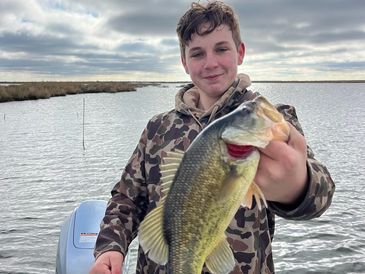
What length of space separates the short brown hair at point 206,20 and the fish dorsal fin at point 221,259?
170 cm

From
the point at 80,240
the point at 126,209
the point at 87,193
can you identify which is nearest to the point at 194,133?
the point at 126,209

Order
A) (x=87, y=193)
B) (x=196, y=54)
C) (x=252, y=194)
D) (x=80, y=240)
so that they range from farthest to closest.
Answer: (x=87, y=193) → (x=80, y=240) → (x=196, y=54) → (x=252, y=194)

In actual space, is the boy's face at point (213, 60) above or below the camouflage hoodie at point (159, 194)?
above

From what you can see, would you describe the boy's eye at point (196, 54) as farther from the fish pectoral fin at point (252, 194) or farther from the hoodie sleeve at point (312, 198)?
the fish pectoral fin at point (252, 194)

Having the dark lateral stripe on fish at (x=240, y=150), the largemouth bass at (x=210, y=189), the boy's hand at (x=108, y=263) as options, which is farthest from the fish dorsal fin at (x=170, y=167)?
the boy's hand at (x=108, y=263)

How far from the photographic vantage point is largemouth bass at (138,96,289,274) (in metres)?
2.21

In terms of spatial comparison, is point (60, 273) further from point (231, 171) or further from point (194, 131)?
point (231, 171)

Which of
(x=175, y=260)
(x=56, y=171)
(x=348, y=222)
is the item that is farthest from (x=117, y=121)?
(x=175, y=260)

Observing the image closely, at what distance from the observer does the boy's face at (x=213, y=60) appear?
341 cm

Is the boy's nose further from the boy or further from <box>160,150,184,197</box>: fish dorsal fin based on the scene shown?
<box>160,150,184,197</box>: fish dorsal fin

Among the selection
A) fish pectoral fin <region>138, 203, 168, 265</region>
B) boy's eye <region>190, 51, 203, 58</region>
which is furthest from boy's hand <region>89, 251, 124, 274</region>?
boy's eye <region>190, 51, 203, 58</region>

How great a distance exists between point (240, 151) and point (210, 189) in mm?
267

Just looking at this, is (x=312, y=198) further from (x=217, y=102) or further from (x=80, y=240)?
(x=80, y=240)

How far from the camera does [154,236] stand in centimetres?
256
